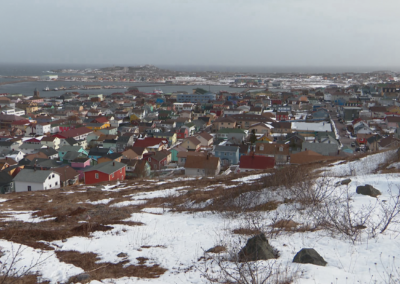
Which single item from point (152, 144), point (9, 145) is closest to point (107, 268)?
point (152, 144)

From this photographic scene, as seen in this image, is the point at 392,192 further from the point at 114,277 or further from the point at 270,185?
the point at 114,277

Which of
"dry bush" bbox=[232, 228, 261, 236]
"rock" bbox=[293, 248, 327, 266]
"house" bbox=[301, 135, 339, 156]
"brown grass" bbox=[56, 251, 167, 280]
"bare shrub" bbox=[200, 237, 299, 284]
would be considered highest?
"rock" bbox=[293, 248, 327, 266]

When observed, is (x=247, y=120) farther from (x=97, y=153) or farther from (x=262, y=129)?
(x=97, y=153)

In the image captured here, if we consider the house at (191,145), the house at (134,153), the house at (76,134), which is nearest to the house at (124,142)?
the house at (134,153)

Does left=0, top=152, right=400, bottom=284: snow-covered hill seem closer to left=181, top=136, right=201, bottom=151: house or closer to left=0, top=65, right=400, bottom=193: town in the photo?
left=0, top=65, right=400, bottom=193: town

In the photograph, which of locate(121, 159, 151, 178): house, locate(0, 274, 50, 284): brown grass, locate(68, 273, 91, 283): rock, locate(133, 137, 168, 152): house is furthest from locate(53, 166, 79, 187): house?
locate(68, 273, 91, 283): rock

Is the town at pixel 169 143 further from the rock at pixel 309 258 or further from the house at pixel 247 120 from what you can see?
the rock at pixel 309 258
